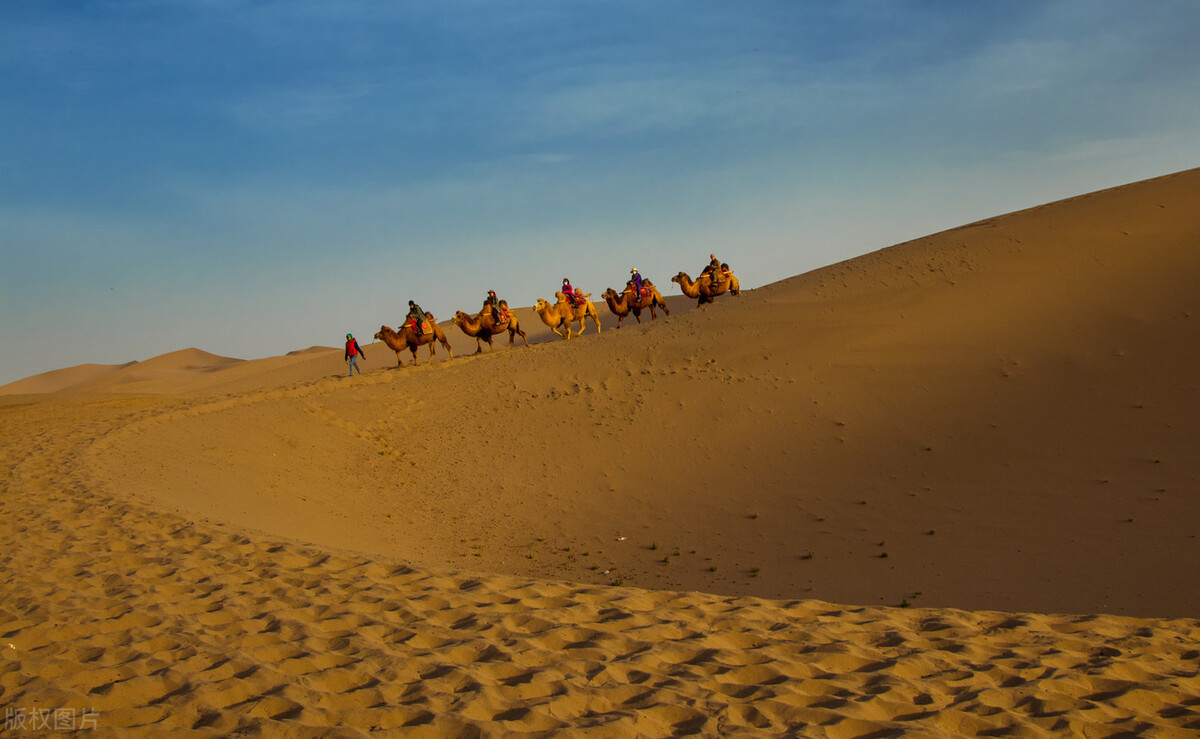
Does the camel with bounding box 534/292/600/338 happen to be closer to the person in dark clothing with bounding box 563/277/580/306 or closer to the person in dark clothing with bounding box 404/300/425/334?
the person in dark clothing with bounding box 563/277/580/306

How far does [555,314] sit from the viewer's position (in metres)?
29.6

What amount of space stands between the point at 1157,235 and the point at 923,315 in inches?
236

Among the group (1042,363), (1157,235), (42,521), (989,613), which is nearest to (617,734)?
(989,613)

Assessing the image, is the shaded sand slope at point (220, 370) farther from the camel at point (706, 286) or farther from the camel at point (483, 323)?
the camel at point (483, 323)

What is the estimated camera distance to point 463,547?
42.2 feet

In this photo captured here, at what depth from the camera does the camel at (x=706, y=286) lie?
1241 inches

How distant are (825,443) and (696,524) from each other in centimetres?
354

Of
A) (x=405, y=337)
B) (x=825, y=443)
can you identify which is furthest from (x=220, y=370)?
(x=825, y=443)

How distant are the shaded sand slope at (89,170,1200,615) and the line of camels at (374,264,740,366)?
2.75 m

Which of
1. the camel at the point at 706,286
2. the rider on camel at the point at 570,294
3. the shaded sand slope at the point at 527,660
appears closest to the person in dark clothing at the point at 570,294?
the rider on camel at the point at 570,294

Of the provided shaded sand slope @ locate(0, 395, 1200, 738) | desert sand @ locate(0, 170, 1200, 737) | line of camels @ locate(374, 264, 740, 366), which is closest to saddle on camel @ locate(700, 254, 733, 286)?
line of camels @ locate(374, 264, 740, 366)

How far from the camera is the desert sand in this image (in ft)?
16.9

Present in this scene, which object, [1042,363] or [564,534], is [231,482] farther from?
[1042,363]

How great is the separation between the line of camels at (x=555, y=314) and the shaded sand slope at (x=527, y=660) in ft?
59.5
